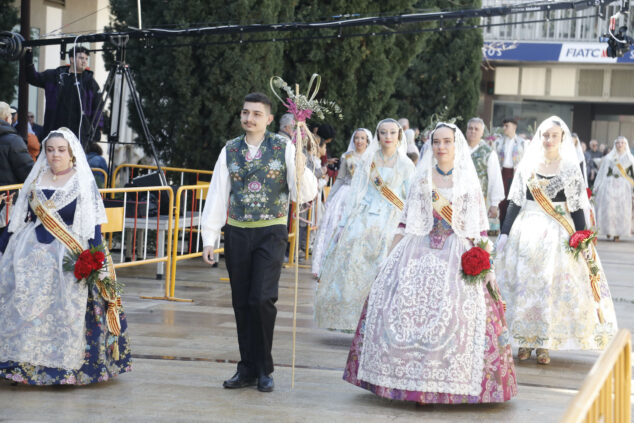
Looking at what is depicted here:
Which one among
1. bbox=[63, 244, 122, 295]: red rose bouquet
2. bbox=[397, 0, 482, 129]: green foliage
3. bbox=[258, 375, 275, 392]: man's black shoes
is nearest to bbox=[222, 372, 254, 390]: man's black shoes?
bbox=[258, 375, 275, 392]: man's black shoes

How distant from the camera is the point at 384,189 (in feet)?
29.0

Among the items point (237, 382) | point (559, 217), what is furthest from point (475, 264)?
point (559, 217)

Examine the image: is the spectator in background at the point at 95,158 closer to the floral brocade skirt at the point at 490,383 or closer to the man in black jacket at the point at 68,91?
the man in black jacket at the point at 68,91

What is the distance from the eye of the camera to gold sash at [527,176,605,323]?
26.7ft

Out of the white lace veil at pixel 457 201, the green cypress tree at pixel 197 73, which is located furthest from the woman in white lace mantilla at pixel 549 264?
the green cypress tree at pixel 197 73

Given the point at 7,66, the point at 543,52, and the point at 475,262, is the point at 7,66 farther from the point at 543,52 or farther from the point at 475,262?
the point at 543,52

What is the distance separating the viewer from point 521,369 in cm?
789

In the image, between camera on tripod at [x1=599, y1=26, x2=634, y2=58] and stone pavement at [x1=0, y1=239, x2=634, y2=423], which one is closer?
stone pavement at [x1=0, y1=239, x2=634, y2=423]

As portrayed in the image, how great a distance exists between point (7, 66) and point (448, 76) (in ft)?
43.5

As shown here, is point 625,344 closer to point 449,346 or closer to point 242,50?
point 449,346

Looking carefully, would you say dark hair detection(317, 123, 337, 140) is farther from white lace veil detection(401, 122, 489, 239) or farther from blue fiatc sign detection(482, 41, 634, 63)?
blue fiatc sign detection(482, 41, 634, 63)

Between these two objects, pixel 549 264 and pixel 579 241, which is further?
pixel 549 264

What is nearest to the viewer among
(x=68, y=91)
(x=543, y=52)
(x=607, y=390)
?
(x=607, y=390)

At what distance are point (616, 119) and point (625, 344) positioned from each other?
3221cm
